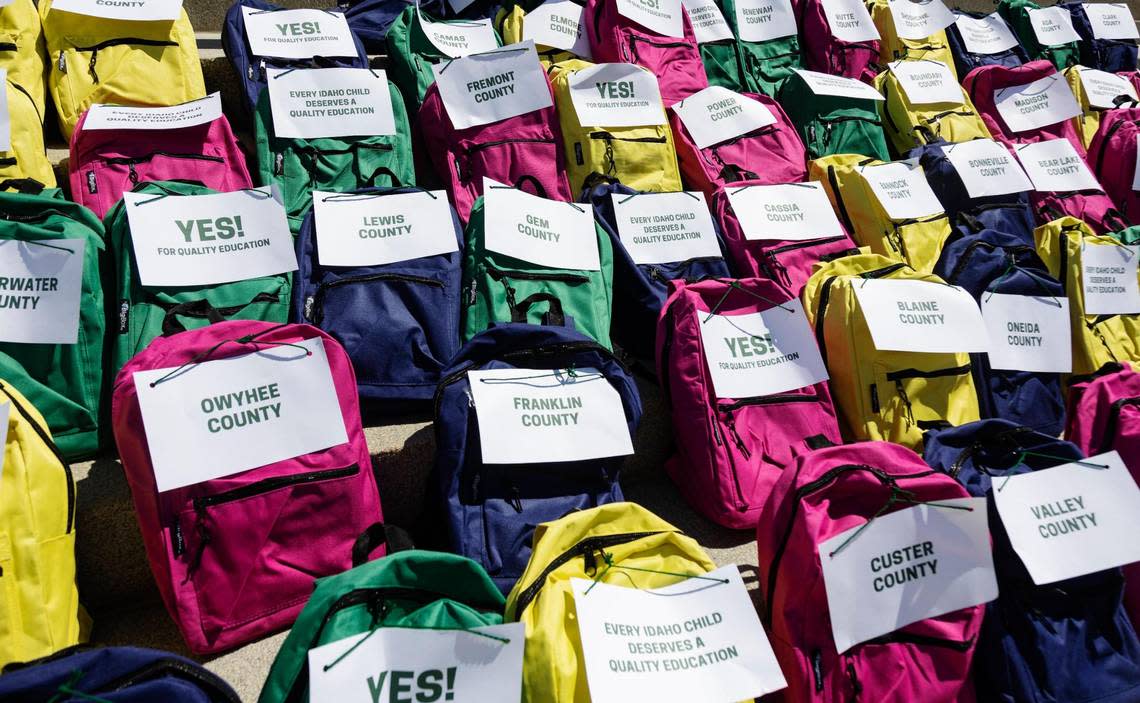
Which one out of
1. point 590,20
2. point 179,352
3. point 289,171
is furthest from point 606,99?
point 179,352

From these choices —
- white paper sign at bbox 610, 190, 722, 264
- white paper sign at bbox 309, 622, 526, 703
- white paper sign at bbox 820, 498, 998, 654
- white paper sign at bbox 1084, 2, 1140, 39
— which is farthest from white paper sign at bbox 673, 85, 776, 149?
white paper sign at bbox 1084, 2, 1140, 39

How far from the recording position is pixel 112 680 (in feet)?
3.39

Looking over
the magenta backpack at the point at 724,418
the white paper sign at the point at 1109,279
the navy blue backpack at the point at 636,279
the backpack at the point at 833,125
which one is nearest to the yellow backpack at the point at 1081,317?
the white paper sign at the point at 1109,279

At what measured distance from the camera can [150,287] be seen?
5.41 feet

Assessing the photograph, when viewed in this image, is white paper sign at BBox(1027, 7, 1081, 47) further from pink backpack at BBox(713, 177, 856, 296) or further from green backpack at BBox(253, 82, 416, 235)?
green backpack at BBox(253, 82, 416, 235)

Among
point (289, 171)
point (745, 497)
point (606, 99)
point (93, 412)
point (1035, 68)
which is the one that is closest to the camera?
point (93, 412)

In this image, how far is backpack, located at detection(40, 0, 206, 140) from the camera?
2090 mm

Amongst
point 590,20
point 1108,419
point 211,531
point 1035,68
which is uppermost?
point 590,20

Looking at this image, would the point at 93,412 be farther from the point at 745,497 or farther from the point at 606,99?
the point at 606,99

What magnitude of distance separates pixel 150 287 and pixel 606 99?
51.7 inches

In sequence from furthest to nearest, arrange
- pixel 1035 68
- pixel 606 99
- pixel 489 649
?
pixel 1035 68 < pixel 606 99 < pixel 489 649

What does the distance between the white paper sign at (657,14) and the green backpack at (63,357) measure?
171cm

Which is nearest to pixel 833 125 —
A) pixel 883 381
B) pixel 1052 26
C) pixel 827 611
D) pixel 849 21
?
→ pixel 849 21

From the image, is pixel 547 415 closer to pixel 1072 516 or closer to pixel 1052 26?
pixel 1072 516
